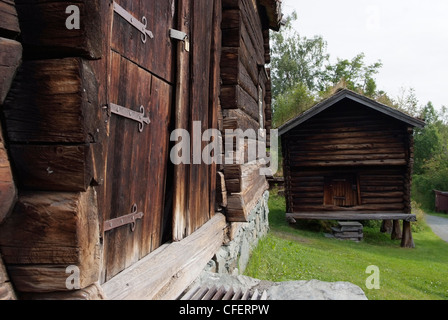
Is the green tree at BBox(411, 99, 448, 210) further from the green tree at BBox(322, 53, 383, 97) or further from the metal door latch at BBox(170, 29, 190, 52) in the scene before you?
the metal door latch at BBox(170, 29, 190, 52)

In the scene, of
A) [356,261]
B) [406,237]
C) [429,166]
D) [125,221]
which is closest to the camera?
[125,221]

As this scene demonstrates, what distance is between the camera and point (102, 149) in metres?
1.44

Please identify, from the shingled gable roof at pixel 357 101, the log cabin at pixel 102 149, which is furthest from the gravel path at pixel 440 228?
the log cabin at pixel 102 149

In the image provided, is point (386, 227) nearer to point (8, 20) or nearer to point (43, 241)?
point (43, 241)

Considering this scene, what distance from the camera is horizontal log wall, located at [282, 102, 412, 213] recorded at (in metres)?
11.4

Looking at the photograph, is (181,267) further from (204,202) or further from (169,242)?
(204,202)

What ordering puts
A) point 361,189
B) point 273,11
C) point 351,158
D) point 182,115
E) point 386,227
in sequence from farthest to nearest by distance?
→ point 386,227 → point 361,189 → point 351,158 → point 273,11 → point 182,115

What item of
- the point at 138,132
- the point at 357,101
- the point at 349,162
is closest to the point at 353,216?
the point at 349,162

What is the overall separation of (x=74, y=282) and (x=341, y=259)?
804 centimetres

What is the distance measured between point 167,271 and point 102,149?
102 cm

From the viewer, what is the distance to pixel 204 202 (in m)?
3.36

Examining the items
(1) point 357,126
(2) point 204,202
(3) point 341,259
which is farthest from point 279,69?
(2) point 204,202

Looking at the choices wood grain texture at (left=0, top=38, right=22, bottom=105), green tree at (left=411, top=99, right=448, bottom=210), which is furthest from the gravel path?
wood grain texture at (left=0, top=38, right=22, bottom=105)

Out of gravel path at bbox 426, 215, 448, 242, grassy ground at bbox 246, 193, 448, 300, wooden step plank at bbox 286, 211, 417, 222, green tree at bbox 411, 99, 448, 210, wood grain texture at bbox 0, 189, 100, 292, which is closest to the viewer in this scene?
wood grain texture at bbox 0, 189, 100, 292
